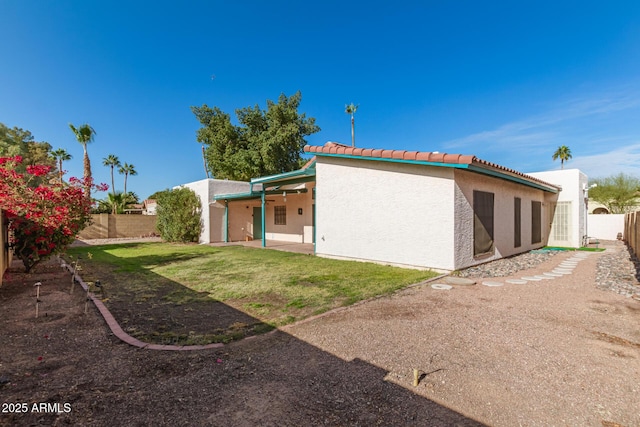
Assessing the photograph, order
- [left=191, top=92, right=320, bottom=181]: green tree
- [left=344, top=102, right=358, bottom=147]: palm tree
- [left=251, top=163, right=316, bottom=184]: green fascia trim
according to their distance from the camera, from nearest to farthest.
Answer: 1. [left=251, top=163, right=316, bottom=184]: green fascia trim
2. [left=191, top=92, right=320, bottom=181]: green tree
3. [left=344, top=102, right=358, bottom=147]: palm tree

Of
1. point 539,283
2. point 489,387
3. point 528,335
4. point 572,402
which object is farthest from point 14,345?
point 539,283

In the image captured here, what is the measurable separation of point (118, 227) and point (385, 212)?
24.7m

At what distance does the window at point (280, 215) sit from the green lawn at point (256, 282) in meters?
7.15

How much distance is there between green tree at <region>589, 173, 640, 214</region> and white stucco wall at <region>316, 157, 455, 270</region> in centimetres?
3700

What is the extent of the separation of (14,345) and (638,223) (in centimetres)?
1950

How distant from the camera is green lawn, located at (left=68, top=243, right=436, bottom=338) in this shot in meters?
6.09

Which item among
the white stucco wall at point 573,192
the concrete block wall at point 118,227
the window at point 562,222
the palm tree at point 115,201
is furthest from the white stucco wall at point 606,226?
the palm tree at point 115,201

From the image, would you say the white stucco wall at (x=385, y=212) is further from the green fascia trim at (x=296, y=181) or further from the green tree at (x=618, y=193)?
the green tree at (x=618, y=193)

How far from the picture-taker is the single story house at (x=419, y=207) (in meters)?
9.03

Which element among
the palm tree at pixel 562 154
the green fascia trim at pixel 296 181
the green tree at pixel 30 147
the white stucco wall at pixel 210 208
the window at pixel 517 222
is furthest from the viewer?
the palm tree at pixel 562 154

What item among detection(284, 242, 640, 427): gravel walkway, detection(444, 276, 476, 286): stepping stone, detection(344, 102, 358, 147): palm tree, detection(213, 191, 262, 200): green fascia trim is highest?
detection(344, 102, 358, 147): palm tree

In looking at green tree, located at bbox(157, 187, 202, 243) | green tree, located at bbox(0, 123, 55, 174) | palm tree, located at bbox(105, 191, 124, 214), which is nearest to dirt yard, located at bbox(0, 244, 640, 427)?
green tree, located at bbox(157, 187, 202, 243)

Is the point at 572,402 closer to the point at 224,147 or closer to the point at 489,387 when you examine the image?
the point at 489,387

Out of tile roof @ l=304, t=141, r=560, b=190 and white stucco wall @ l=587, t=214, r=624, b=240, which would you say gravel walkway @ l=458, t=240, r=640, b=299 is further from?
white stucco wall @ l=587, t=214, r=624, b=240
